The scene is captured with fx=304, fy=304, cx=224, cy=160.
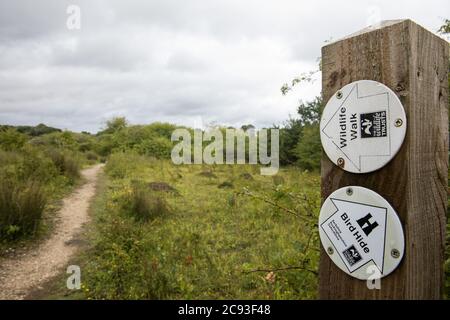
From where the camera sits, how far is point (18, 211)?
17.2 ft

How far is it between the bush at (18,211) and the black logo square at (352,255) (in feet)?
18.4

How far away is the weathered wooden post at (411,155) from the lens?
2.74 feet

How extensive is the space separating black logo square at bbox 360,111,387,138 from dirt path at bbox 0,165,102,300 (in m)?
4.32

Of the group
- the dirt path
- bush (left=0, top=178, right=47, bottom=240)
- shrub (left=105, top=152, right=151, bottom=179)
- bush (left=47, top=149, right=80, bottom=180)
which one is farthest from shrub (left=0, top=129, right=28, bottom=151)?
bush (left=0, top=178, right=47, bottom=240)

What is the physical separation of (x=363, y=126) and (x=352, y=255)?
1.31 ft

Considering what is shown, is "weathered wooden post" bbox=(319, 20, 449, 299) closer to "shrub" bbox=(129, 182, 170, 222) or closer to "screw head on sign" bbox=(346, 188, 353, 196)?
"screw head on sign" bbox=(346, 188, 353, 196)

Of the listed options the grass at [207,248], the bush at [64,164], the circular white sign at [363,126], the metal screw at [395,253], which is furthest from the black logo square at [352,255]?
the bush at [64,164]

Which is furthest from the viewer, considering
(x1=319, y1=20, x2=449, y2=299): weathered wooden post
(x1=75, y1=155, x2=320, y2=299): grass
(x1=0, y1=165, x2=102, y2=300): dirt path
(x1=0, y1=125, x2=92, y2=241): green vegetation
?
(x1=0, y1=125, x2=92, y2=241): green vegetation

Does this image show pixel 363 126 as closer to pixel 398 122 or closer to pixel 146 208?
pixel 398 122

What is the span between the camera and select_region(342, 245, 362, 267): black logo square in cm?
93

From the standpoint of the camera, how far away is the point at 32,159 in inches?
367
